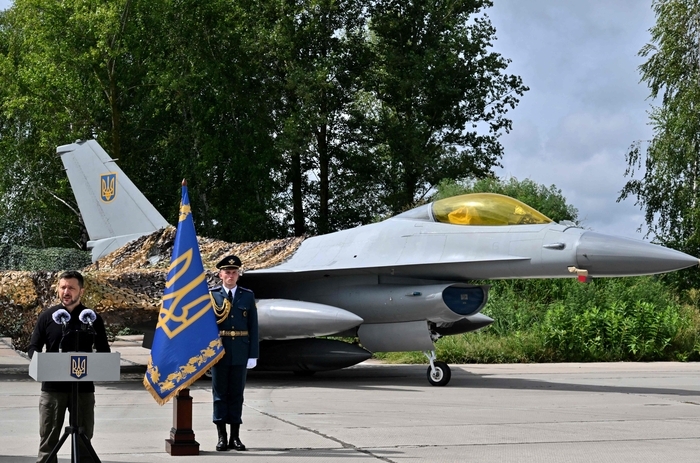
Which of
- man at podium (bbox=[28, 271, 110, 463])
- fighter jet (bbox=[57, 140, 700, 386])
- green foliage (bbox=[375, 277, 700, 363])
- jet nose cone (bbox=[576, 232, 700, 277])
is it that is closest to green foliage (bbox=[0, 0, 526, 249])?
green foliage (bbox=[375, 277, 700, 363])

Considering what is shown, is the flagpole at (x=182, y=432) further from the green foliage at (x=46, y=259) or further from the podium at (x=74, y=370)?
the green foliage at (x=46, y=259)

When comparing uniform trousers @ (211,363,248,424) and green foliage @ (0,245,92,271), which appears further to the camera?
green foliage @ (0,245,92,271)

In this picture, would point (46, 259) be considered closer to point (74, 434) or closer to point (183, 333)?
point (183, 333)

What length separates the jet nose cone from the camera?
10391mm

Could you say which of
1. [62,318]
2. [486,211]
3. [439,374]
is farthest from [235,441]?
→ [486,211]

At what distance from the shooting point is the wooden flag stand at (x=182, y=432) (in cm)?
625

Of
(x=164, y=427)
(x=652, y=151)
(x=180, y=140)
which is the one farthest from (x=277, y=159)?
(x=164, y=427)

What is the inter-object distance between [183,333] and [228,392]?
0.61 metres

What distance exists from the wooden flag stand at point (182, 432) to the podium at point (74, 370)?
1141 mm

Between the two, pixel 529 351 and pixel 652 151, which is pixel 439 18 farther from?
pixel 529 351

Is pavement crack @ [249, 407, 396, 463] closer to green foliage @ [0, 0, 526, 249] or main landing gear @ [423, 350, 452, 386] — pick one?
main landing gear @ [423, 350, 452, 386]

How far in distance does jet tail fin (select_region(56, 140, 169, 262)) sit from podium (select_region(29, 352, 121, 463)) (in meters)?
11.0

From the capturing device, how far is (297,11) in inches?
1210

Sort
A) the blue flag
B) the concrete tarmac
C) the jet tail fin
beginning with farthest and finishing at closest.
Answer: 1. the jet tail fin
2. the blue flag
3. the concrete tarmac
